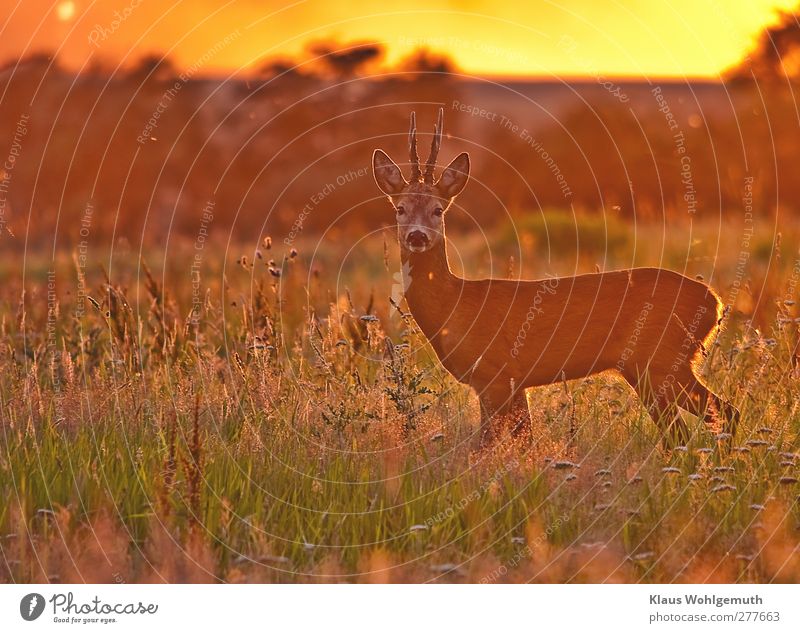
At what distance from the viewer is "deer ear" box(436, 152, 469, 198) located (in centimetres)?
769

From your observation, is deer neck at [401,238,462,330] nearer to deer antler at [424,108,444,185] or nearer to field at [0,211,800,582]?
field at [0,211,800,582]

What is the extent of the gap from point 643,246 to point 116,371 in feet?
36.0

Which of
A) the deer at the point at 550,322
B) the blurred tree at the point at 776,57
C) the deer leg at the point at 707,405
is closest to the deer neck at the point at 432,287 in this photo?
the deer at the point at 550,322

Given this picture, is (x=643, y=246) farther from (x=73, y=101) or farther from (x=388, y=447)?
(x=73, y=101)

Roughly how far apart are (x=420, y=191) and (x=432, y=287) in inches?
26.7

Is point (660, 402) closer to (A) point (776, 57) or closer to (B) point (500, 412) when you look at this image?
(B) point (500, 412)

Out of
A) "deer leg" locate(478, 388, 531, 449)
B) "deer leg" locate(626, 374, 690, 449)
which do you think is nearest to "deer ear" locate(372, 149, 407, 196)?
"deer leg" locate(478, 388, 531, 449)

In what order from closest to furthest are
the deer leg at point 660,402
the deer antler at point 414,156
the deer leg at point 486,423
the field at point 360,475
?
the field at point 360,475 → the deer leg at point 486,423 → the deer leg at point 660,402 → the deer antler at point 414,156

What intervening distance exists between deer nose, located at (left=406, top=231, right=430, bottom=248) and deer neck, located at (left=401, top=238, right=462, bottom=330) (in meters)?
0.24

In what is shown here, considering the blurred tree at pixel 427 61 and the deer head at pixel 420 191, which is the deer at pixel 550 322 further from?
the blurred tree at pixel 427 61

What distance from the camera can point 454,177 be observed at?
776 centimetres

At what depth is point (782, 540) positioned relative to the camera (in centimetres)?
594

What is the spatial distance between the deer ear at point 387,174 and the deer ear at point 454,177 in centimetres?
28

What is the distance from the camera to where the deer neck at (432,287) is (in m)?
7.86
